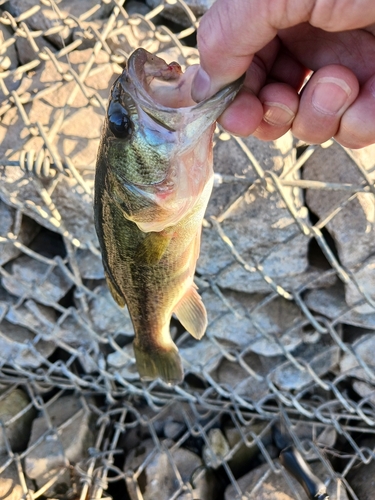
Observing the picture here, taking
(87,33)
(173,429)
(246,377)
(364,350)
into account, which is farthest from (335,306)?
(87,33)

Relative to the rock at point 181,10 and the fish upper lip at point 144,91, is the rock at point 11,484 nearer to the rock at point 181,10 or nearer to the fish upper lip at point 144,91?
the fish upper lip at point 144,91

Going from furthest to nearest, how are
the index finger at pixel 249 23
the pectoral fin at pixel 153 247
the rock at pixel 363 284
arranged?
the rock at pixel 363 284 < the pectoral fin at pixel 153 247 < the index finger at pixel 249 23

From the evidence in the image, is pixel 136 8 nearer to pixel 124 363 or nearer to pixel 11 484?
pixel 124 363

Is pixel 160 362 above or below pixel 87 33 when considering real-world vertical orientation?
below

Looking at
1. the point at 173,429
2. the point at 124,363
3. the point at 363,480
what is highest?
the point at 124,363

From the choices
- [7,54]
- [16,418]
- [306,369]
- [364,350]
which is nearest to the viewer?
[7,54]

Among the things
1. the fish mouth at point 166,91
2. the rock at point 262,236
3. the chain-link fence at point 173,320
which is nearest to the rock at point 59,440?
the chain-link fence at point 173,320

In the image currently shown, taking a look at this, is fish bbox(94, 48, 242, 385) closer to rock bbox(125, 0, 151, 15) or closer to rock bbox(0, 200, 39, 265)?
rock bbox(0, 200, 39, 265)

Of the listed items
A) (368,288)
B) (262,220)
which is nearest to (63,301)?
(262,220)

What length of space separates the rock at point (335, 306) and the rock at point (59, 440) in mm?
1355

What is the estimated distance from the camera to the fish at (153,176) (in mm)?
883

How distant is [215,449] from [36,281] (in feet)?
3.96

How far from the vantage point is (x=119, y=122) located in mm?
929

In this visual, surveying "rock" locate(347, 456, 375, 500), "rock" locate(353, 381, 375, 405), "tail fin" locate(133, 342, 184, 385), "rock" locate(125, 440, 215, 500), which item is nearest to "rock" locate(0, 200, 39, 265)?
"tail fin" locate(133, 342, 184, 385)
